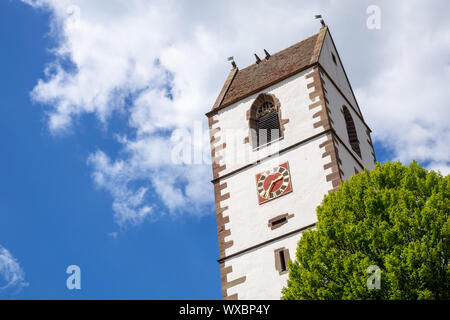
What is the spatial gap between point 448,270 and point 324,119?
470 inches

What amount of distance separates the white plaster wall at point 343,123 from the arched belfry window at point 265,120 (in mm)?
2292

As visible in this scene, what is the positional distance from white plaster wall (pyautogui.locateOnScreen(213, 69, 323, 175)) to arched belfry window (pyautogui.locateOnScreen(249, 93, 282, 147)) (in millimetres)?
241

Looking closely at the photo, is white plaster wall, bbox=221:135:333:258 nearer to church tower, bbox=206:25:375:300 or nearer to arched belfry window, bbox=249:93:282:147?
church tower, bbox=206:25:375:300

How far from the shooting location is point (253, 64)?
115ft

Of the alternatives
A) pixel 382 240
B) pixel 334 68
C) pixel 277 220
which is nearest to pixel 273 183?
pixel 277 220

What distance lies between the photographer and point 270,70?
107 feet

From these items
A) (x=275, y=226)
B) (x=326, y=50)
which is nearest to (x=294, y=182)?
(x=275, y=226)

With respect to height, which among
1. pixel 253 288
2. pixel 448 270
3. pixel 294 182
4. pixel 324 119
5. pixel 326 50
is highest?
pixel 326 50

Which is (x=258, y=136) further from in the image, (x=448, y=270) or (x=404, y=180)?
(x=448, y=270)

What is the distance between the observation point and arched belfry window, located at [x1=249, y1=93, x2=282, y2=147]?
95.9 ft

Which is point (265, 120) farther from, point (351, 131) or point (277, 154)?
point (351, 131)

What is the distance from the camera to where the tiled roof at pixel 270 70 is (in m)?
31.1

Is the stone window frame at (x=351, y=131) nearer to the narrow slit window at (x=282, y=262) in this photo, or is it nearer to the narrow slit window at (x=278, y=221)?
the narrow slit window at (x=278, y=221)

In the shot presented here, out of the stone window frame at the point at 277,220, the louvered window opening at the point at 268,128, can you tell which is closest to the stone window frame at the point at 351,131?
the louvered window opening at the point at 268,128
